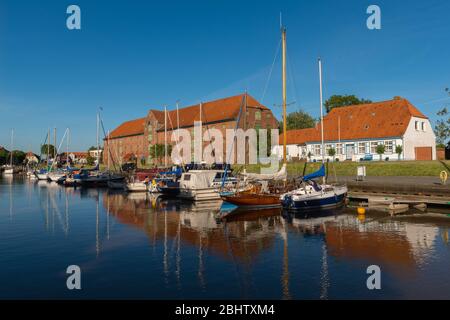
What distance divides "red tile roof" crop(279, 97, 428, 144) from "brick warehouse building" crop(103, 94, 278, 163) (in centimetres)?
1319

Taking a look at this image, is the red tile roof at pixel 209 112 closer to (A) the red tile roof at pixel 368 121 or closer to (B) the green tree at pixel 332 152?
(A) the red tile roof at pixel 368 121

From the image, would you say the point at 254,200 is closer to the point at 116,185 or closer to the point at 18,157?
the point at 116,185

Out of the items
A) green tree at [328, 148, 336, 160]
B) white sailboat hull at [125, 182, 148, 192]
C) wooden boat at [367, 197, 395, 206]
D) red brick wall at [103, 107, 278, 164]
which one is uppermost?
red brick wall at [103, 107, 278, 164]

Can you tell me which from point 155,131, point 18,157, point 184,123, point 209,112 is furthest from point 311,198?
point 18,157

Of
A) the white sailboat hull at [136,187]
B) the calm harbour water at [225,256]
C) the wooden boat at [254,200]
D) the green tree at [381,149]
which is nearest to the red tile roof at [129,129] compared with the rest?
the white sailboat hull at [136,187]

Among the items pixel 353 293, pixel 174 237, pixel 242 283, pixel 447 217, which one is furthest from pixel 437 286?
pixel 447 217

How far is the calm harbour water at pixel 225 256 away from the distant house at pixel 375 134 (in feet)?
109

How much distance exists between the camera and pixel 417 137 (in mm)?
58688

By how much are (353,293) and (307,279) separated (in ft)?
6.29

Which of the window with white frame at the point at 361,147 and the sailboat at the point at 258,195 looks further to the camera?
the window with white frame at the point at 361,147

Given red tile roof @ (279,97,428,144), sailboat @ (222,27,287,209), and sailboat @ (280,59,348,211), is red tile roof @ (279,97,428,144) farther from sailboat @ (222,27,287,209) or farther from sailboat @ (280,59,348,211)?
sailboat @ (222,27,287,209)

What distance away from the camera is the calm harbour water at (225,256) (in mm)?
12625

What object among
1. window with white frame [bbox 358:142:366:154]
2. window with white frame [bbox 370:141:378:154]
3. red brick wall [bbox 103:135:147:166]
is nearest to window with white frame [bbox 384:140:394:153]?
window with white frame [bbox 370:141:378:154]

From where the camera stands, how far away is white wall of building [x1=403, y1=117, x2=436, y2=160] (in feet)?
186
